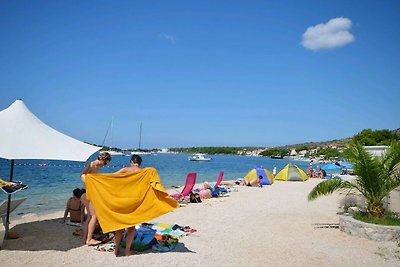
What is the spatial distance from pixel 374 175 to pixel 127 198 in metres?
5.33

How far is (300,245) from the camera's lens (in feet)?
19.7

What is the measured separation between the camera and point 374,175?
269 inches

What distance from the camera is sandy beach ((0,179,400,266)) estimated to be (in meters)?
4.89

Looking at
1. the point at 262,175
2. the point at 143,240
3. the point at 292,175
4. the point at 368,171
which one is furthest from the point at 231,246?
the point at 292,175

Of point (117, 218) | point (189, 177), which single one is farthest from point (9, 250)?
point (189, 177)

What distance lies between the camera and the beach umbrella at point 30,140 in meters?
5.54

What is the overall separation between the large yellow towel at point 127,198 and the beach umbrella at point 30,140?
1.24 metres

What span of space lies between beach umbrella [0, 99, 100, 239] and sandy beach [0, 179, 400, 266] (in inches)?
43.6

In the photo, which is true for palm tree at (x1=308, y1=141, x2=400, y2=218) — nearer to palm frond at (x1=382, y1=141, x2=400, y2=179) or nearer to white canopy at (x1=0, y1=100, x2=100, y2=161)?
palm frond at (x1=382, y1=141, x2=400, y2=179)

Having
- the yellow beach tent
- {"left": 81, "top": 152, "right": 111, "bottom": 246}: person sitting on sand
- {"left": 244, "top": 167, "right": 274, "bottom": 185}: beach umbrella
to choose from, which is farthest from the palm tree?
the yellow beach tent

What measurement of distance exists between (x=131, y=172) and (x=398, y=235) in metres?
5.39

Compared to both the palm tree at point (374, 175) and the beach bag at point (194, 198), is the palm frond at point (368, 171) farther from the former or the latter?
the beach bag at point (194, 198)

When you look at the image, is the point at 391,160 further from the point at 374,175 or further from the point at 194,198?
the point at 194,198

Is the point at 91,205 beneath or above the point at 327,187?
beneath
